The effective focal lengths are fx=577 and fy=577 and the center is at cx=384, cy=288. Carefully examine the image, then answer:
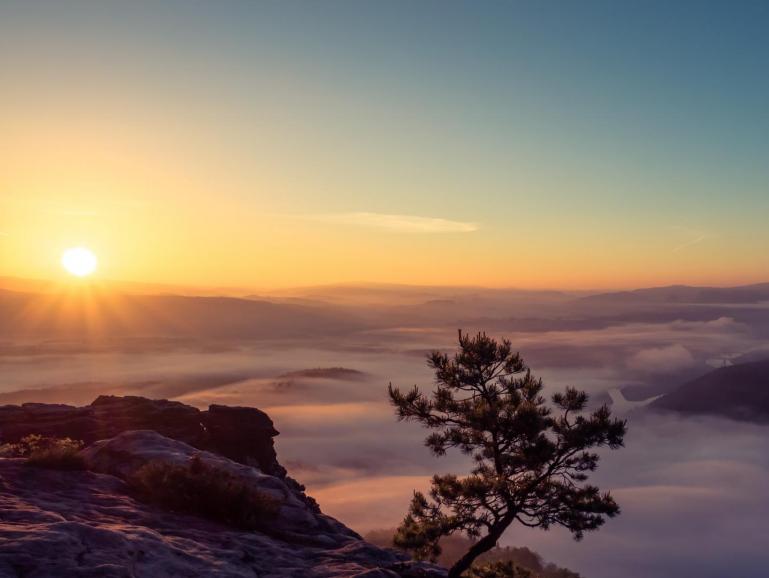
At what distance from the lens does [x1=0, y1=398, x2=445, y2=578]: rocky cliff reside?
494 inches

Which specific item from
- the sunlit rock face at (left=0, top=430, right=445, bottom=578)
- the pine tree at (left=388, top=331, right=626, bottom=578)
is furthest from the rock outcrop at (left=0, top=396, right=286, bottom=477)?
the pine tree at (left=388, top=331, right=626, bottom=578)

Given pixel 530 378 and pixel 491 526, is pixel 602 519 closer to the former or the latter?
pixel 491 526

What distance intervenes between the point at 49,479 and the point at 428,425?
1240cm

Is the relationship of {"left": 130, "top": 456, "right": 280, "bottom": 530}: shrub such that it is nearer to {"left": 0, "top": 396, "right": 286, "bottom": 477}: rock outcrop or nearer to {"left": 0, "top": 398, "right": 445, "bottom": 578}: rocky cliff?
{"left": 0, "top": 398, "right": 445, "bottom": 578}: rocky cliff

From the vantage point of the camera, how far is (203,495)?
60.7ft

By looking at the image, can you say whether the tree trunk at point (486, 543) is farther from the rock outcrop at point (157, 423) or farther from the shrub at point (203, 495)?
the rock outcrop at point (157, 423)

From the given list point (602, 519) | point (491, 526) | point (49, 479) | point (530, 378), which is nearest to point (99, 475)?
point (49, 479)

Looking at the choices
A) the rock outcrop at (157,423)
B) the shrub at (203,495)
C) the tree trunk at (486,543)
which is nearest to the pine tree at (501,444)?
the tree trunk at (486,543)

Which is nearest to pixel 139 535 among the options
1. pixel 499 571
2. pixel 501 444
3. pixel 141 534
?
pixel 141 534

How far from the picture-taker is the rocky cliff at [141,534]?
1254cm

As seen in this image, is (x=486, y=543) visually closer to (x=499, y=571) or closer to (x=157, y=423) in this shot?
(x=499, y=571)

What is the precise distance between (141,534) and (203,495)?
12.6 feet

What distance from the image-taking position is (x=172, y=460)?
21.6 meters

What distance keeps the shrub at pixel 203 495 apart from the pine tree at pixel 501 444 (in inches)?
205
